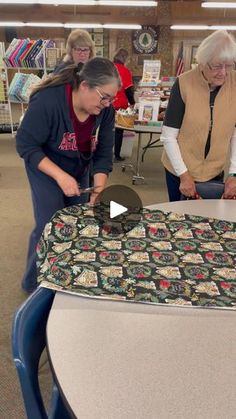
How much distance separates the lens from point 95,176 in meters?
1.78

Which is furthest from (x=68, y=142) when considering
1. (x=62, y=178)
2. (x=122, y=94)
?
(x=122, y=94)

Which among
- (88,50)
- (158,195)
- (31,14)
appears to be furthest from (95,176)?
(31,14)

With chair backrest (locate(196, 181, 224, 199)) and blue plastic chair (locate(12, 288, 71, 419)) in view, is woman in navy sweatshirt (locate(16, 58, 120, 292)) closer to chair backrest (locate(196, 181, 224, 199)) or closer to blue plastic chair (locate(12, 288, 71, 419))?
chair backrest (locate(196, 181, 224, 199))

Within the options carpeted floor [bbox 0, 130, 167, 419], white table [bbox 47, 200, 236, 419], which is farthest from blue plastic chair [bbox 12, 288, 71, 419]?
carpeted floor [bbox 0, 130, 167, 419]

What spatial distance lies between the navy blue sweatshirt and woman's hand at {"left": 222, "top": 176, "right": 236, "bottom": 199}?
59 centimetres

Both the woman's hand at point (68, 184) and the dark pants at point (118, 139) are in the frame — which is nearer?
the woman's hand at point (68, 184)

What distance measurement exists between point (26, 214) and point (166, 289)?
2.64 m

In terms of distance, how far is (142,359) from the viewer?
798 millimetres

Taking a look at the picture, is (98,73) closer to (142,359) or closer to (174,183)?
(174,183)

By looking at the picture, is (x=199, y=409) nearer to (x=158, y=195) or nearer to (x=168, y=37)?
(x=158, y=195)

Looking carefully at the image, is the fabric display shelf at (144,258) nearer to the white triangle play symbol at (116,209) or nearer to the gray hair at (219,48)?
the white triangle play symbol at (116,209)

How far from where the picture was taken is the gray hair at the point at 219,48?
1577 mm

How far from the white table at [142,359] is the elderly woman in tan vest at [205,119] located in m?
1.01

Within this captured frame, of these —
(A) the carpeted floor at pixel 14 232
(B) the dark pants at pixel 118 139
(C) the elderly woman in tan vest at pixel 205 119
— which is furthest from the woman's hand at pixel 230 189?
(B) the dark pants at pixel 118 139
